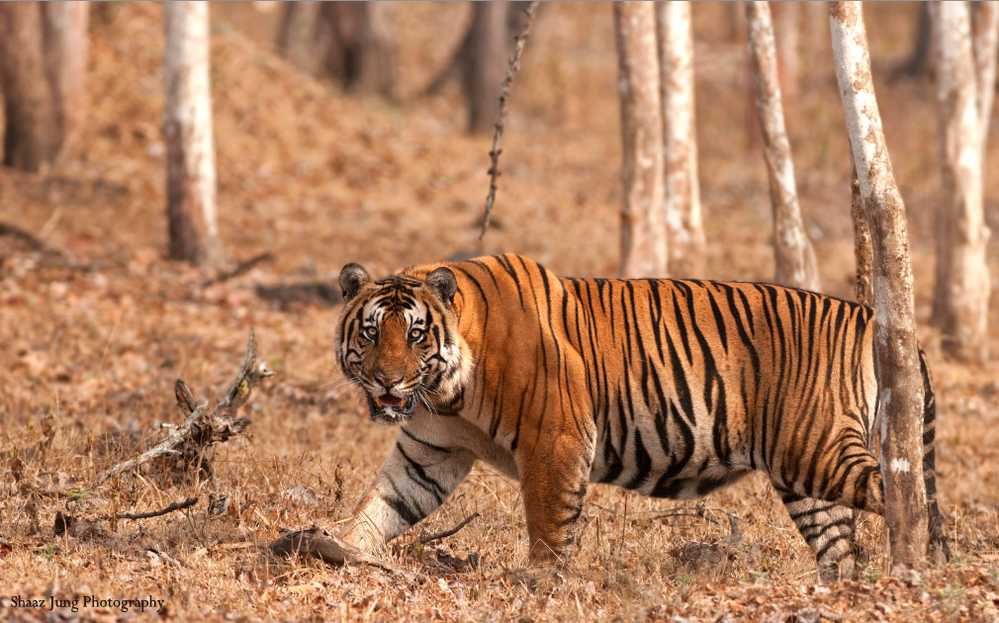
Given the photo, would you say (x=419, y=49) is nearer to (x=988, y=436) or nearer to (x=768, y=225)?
(x=768, y=225)

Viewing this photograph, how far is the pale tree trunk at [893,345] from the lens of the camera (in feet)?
14.9

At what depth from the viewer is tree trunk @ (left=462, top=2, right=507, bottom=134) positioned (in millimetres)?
20672

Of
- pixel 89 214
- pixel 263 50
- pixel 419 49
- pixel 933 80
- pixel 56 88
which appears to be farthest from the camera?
pixel 419 49

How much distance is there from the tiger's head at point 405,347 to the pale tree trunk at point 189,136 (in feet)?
25.0

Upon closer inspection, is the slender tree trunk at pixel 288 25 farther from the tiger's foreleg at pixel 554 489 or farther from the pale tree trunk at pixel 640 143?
the tiger's foreleg at pixel 554 489

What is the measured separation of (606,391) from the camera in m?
4.87

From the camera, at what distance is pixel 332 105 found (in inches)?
736

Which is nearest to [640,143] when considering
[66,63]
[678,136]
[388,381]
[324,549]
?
[678,136]

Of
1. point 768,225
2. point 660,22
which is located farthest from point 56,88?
point 768,225

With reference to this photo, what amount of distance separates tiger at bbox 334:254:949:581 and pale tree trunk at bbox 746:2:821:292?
3.17 meters

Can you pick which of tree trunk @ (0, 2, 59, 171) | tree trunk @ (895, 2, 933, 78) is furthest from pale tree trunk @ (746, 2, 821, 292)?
tree trunk @ (895, 2, 933, 78)

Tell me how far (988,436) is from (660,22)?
4.59 metres

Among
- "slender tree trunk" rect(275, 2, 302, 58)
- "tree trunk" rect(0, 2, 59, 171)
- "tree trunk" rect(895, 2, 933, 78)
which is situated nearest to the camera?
"tree trunk" rect(0, 2, 59, 171)

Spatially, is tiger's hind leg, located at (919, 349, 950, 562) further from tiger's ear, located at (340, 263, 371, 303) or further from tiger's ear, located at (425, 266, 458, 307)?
tiger's ear, located at (340, 263, 371, 303)
